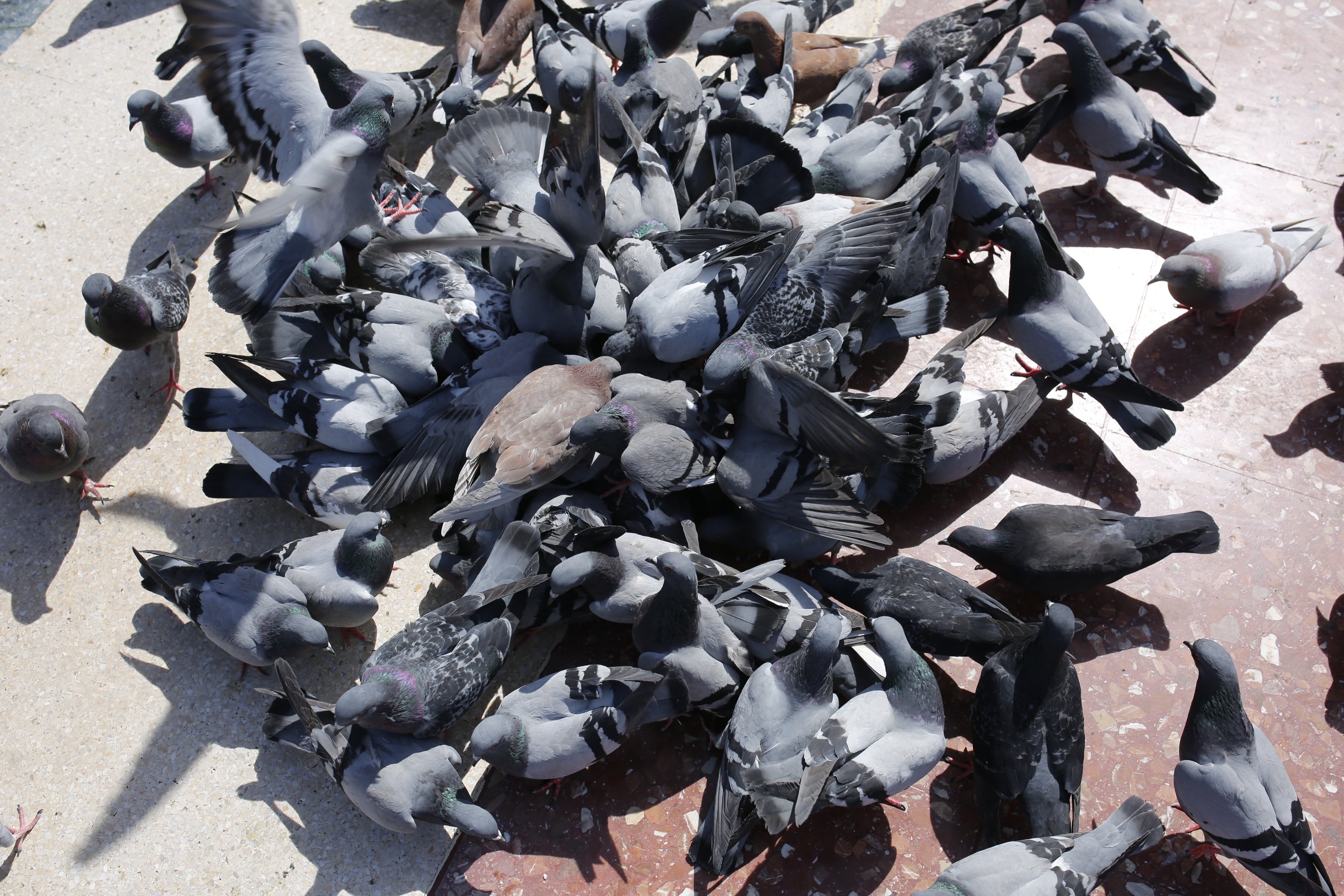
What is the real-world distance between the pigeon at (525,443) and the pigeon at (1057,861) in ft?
6.49

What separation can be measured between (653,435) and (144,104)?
11.2 feet

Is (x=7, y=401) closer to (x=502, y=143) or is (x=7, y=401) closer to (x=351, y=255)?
(x=351, y=255)

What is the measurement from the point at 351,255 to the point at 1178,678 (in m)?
4.35

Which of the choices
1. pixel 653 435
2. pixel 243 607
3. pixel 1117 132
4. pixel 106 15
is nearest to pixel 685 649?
pixel 653 435

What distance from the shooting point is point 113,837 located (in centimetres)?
322

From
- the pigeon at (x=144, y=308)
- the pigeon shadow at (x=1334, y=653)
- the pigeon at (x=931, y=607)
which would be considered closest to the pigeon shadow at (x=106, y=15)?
the pigeon at (x=144, y=308)

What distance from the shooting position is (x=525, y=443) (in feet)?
11.4

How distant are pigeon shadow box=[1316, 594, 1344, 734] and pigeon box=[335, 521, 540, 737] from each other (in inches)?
126

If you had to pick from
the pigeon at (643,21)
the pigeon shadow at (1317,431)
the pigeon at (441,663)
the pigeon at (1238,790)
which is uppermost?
the pigeon at (643,21)

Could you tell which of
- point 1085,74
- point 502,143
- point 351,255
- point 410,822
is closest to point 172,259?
point 351,255

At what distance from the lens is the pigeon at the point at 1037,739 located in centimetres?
298

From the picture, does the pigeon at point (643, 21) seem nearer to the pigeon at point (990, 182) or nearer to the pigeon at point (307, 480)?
the pigeon at point (990, 182)

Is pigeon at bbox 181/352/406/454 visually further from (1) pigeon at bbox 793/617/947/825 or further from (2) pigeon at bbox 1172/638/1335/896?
(2) pigeon at bbox 1172/638/1335/896

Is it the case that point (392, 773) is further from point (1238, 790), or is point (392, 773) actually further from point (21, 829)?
point (1238, 790)
